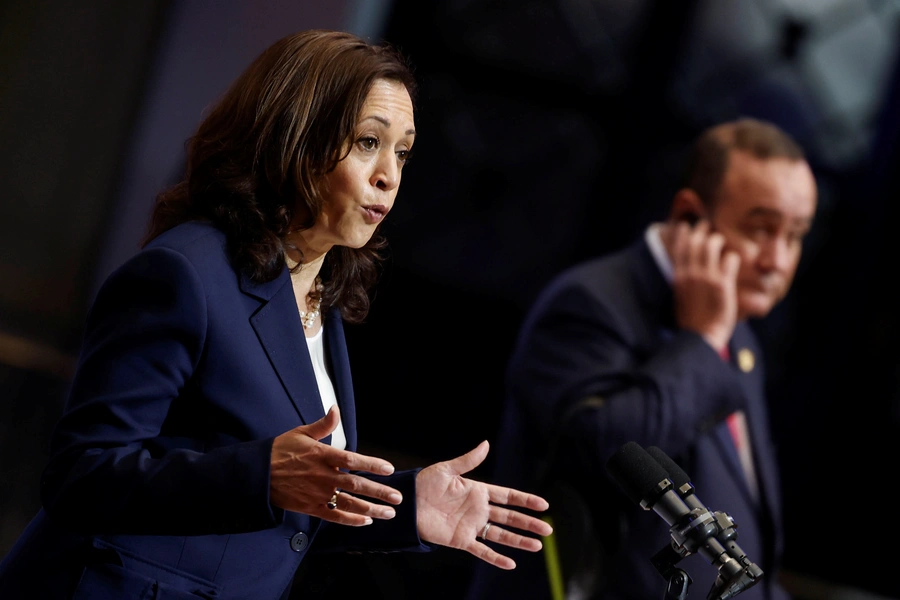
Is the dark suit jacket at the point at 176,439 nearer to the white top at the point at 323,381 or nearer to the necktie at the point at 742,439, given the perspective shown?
the white top at the point at 323,381

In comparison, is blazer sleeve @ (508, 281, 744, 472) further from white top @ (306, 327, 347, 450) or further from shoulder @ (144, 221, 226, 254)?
shoulder @ (144, 221, 226, 254)

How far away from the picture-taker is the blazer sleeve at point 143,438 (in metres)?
1.07

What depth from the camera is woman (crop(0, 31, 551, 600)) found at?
1072mm

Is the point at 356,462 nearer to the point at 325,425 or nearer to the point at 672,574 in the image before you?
the point at 325,425

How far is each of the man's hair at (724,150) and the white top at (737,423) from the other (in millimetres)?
200

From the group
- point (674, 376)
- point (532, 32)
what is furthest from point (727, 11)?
point (674, 376)

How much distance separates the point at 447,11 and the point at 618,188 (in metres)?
0.81

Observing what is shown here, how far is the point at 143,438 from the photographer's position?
1.13m

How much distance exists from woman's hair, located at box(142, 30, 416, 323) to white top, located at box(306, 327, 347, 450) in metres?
0.16

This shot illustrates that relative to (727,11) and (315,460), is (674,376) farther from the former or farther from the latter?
(727,11)


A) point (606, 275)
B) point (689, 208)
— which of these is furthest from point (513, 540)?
point (689, 208)

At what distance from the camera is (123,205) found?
200 cm

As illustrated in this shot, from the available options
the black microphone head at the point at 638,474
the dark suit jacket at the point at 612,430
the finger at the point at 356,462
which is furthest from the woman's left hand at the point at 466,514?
the dark suit jacket at the point at 612,430

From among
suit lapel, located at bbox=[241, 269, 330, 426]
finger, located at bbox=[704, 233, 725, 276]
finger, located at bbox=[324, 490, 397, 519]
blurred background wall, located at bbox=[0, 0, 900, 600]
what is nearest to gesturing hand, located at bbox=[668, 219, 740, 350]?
finger, located at bbox=[704, 233, 725, 276]
